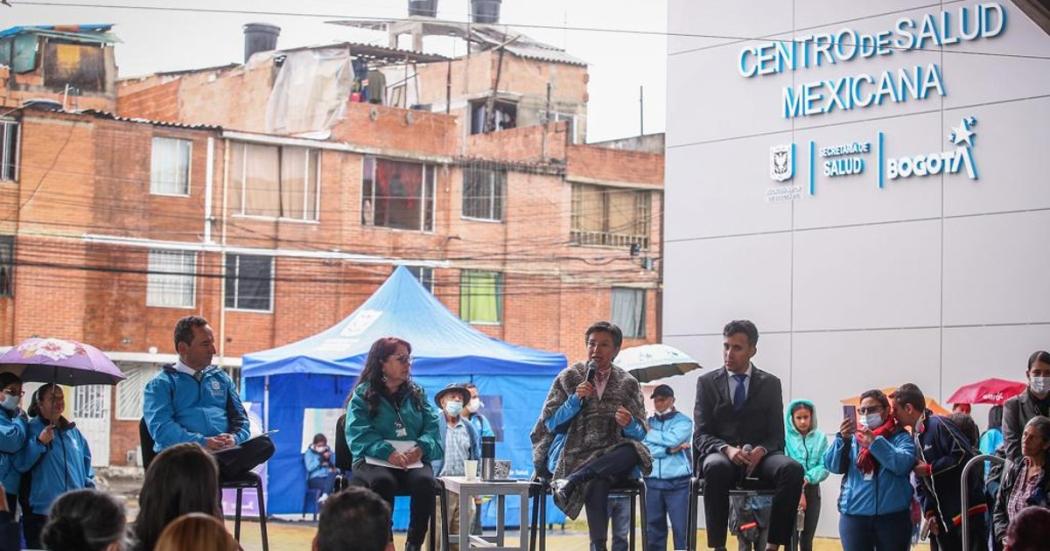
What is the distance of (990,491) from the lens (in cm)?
1024

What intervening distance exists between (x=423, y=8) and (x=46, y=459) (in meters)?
42.4

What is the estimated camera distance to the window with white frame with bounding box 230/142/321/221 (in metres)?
39.8

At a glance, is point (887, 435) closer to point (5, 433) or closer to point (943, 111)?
point (5, 433)

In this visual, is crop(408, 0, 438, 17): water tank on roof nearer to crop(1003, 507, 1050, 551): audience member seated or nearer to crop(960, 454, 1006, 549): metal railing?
crop(960, 454, 1006, 549): metal railing

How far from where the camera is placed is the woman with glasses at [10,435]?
35.7 ft

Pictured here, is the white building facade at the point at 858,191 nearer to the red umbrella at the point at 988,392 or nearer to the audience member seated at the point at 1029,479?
the red umbrella at the point at 988,392

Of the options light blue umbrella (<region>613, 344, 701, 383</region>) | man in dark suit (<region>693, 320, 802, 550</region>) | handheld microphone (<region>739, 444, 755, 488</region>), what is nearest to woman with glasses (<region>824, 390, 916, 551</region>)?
man in dark suit (<region>693, 320, 802, 550</region>)

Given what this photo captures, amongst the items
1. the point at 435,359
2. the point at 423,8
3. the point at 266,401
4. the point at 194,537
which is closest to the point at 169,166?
the point at 423,8

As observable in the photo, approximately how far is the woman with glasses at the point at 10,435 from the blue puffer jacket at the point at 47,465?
2.9 inches

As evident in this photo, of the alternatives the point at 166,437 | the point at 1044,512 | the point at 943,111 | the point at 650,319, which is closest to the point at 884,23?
the point at 943,111

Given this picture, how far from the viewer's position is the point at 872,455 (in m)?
10.2

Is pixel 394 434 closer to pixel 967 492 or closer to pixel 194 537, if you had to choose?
pixel 967 492

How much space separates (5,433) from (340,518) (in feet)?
21.3

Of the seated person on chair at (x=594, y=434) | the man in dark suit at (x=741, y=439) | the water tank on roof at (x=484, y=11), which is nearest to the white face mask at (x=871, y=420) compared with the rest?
the man in dark suit at (x=741, y=439)
